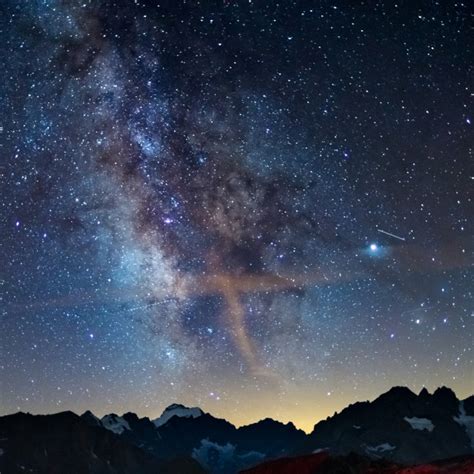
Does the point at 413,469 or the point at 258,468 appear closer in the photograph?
Result: the point at 413,469

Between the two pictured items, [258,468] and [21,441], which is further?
[21,441]

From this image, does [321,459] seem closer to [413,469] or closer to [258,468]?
[258,468]

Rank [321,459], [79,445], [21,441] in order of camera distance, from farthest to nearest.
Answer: [79,445]
[21,441]
[321,459]

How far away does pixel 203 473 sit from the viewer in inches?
7800

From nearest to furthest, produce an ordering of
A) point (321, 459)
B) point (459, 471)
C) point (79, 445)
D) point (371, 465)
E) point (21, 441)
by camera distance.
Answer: point (459, 471)
point (371, 465)
point (321, 459)
point (21, 441)
point (79, 445)

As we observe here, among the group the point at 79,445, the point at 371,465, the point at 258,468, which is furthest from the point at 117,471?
the point at 371,465

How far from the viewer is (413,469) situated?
35438mm

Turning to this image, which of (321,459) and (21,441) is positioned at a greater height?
(21,441)

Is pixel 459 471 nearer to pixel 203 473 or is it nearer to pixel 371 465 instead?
pixel 371 465

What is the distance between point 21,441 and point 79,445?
67.4ft

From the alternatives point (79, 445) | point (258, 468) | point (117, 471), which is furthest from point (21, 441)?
point (258, 468)

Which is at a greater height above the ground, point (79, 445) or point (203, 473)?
point (79, 445)

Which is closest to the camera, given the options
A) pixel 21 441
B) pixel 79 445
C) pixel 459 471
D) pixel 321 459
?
pixel 459 471

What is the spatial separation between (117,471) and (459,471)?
187m
